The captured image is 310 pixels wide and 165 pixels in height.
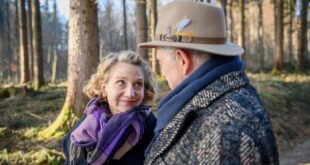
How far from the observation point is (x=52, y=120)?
→ 8.57 meters

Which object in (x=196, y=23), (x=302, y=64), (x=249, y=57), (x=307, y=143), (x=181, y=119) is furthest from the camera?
(x=249, y=57)

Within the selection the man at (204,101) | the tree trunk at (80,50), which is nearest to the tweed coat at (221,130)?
the man at (204,101)

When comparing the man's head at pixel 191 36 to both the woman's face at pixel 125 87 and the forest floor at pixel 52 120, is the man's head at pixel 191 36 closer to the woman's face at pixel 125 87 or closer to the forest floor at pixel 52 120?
the woman's face at pixel 125 87

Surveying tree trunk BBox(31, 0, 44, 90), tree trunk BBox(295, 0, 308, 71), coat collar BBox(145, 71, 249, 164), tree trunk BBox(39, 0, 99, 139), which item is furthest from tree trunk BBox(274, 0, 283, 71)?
coat collar BBox(145, 71, 249, 164)

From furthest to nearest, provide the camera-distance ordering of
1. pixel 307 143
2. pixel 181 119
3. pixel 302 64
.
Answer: pixel 302 64 < pixel 307 143 < pixel 181 119

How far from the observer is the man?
54.5 inches

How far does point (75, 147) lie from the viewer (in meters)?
2.53

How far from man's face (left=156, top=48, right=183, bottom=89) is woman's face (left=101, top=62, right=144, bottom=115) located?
2.58ft

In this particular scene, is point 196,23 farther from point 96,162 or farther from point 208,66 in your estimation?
point 96,162

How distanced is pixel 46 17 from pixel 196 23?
5221cm

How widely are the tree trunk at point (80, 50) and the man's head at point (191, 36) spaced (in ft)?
16.8

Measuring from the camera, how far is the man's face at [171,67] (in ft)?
5.51

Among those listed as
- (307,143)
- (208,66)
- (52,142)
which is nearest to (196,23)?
(208,66)

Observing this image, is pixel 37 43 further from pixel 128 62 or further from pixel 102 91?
pixel 128 62
